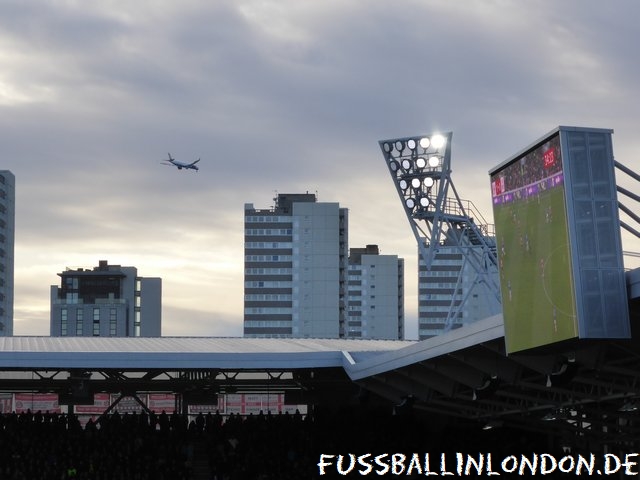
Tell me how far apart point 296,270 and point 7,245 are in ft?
124

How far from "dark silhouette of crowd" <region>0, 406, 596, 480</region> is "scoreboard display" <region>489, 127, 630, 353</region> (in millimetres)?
19729

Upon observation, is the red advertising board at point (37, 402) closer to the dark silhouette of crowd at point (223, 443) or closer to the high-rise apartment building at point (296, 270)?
the dark silhouette of crowd at point (223, 443)

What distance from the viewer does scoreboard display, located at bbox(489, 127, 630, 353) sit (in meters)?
26.2

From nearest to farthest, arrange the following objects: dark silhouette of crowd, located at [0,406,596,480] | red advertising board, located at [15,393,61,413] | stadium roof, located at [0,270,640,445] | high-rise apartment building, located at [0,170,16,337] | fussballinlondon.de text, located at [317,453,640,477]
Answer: stadium roof, located at [0,270,640,445] → fussballinlondon.de text, located at [317,453,640,477] → dark silhouette of crowd, located at [0,406,596,480] → red advertising board, located at [15,393,61,413] → high-rise apartment building, located at [0,170,16,337]

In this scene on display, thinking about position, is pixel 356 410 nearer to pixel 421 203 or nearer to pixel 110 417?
pixel 110 417

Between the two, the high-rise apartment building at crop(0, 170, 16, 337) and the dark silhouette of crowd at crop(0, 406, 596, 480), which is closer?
the dark silhouette of crowd at crop(0, 406, 596, 480)

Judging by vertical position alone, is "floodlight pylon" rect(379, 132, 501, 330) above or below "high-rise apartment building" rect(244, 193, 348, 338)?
below

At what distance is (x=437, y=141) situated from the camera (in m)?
63.4

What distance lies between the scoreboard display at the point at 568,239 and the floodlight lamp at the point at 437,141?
109ft

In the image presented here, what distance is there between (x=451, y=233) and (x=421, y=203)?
420 centimetres

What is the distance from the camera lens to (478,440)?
162 ft

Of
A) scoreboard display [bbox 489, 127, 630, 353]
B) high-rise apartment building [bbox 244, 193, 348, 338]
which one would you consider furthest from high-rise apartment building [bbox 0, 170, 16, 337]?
scoreboard display [bbox 489, 127, 630, 353]

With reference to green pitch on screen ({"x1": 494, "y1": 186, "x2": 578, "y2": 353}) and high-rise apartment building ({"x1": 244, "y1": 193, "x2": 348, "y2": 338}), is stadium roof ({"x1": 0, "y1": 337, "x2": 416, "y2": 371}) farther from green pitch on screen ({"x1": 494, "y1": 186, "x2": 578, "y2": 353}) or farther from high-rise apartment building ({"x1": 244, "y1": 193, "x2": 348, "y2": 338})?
high-rise apartment building ({"x1": 244, "y1": 193, "x2": 348, "y2": 338})

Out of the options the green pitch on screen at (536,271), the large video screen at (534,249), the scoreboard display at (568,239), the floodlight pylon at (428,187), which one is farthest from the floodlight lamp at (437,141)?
the scoreboard display at (568,239)
